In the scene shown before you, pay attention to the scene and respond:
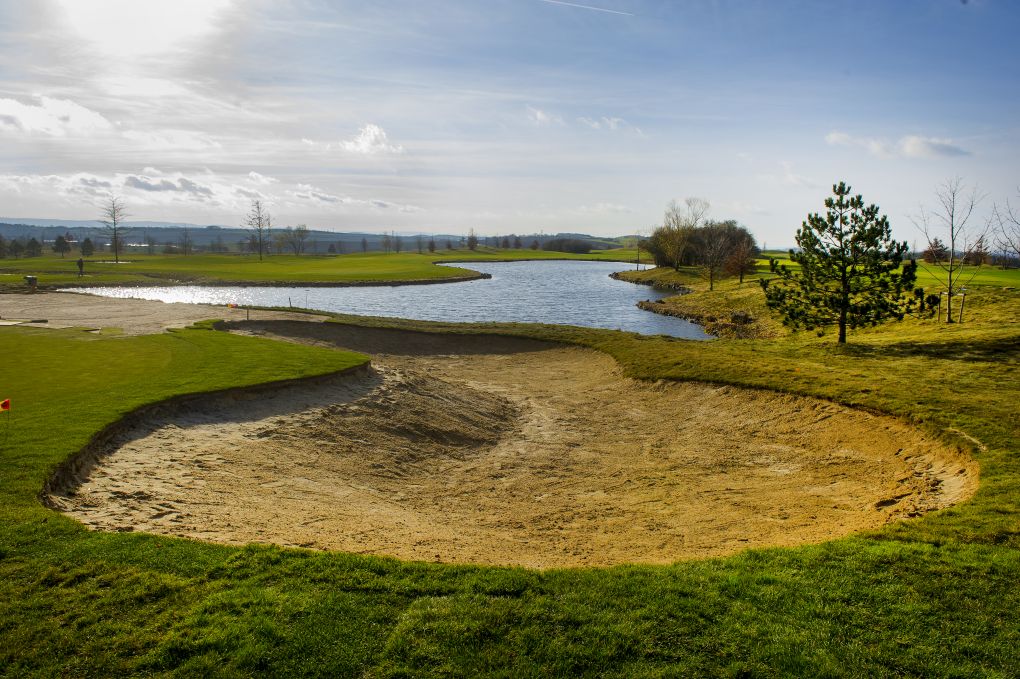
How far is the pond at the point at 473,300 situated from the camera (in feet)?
162

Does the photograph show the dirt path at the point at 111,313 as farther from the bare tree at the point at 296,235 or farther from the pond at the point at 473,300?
the bare tree at the point at 296,235

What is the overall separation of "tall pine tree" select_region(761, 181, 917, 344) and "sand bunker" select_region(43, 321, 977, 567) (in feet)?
33.6

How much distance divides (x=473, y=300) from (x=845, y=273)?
41.5 m

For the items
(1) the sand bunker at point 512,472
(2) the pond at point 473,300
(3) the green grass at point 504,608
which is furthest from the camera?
(2) the pond at point 473,300

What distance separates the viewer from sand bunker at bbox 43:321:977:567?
10.1 metres

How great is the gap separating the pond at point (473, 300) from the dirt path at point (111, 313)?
9925 millimetres

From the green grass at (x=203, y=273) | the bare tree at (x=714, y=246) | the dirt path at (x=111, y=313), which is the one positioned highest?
the bare tree at (x=714, y=246)

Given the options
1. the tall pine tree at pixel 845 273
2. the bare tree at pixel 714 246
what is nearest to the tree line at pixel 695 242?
the bare tree at pixel 714 246

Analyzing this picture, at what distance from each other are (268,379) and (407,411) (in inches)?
159

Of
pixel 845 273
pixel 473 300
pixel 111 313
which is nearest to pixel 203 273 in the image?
pixel 473 300

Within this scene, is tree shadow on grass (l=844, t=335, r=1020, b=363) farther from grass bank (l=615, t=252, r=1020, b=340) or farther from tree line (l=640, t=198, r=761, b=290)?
tree line (l=640, t=198, r=761, b=290)

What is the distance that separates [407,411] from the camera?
18.0m

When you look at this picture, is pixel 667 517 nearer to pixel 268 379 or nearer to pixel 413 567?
pixel 413 567

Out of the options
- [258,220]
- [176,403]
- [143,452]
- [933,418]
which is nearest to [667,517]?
[933,418]
